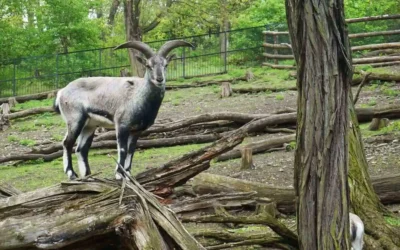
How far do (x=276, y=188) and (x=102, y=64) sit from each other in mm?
22131

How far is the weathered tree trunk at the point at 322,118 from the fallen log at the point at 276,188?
287 cm

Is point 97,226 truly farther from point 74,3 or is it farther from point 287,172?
point 74,3

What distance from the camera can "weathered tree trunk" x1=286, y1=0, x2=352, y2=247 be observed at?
5.28 meters

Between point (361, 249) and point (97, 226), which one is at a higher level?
point (97, 226)

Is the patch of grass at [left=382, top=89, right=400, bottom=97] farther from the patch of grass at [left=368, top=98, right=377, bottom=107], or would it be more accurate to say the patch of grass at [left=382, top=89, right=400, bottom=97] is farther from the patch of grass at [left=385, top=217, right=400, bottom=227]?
the patch of grass at [left=385, top=217, right=400, bottom=227]

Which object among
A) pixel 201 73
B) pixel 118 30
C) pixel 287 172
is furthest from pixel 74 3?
pixel 287 172

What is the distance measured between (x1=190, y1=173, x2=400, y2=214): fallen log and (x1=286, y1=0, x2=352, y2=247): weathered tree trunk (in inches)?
113

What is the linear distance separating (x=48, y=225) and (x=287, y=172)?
5.86m

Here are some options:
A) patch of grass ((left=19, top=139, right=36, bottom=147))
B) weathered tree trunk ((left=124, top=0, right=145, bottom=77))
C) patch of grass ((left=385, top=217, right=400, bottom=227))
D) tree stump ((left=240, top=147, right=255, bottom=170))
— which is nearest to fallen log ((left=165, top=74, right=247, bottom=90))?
weathered tree trunk ((left=124, top=0, right=145, bottom=77))

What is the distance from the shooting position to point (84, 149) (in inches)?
398

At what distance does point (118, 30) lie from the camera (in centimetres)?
3981

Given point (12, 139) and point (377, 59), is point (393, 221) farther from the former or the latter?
point (377, 59)

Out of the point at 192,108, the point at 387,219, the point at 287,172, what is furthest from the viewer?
the point at 192,108

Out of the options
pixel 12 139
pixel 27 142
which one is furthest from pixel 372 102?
pixel 12 139
